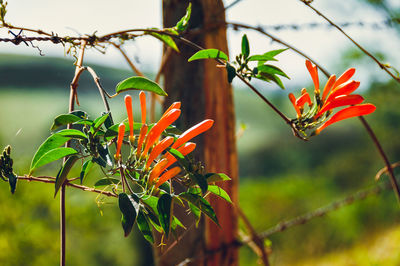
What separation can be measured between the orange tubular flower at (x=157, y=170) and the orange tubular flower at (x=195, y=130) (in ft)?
0.09

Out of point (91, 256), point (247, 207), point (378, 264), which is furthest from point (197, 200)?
point (247, 207)

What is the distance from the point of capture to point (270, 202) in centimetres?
640

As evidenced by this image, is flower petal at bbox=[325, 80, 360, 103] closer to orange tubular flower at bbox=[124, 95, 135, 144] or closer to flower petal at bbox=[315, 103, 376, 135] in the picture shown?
flower petal at bbox=[315, 103, 376, 135]

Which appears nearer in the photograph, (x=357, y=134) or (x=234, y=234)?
(x=234, y=234)

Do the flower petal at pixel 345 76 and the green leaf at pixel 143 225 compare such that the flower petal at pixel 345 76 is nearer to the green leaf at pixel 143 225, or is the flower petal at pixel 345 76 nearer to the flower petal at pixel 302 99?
the flower petal at pixel 302 99

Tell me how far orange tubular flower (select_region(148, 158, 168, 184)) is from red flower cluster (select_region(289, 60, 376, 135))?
0.52 feet

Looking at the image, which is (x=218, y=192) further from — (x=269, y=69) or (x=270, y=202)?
(x=270, y=202)

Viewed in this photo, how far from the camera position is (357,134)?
976 cm

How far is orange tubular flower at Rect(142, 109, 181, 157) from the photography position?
1.18 ft

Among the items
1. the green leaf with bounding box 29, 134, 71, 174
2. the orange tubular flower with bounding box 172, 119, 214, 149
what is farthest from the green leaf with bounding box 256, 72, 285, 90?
the green leaf with bounding box 29, 134, 71, 174

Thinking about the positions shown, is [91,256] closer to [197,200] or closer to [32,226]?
[32,226]

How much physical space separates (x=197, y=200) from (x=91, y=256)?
5576 mm

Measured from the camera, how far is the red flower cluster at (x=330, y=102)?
41cm

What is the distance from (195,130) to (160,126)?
33 mm
